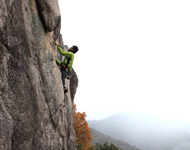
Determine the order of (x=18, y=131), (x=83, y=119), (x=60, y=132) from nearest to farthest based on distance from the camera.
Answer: (x=18, y=131)
(x=60, y=132)
(x=83, y=119)

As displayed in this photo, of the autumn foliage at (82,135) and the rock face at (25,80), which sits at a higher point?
the rock face at (25,80)

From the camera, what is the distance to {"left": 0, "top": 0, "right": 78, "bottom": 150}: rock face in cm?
327

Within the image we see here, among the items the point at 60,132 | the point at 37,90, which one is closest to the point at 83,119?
the point at 60,132

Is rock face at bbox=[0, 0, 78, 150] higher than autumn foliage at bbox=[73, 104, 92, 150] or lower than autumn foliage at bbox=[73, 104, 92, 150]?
higher

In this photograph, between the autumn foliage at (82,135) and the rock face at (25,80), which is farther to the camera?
the autumn foliage at (82,135)

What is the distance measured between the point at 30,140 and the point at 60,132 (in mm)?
3096

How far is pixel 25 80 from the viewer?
4.07 m

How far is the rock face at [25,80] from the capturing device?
327 centimetres

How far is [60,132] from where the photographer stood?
6.99 metres

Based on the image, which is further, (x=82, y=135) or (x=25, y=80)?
(x=82, y=135)

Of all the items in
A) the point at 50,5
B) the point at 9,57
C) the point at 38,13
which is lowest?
the point at 9,57

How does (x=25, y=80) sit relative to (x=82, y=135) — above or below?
above

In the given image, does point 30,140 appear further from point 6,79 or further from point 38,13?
point 38,13

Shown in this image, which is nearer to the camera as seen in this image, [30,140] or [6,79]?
[6,79]
